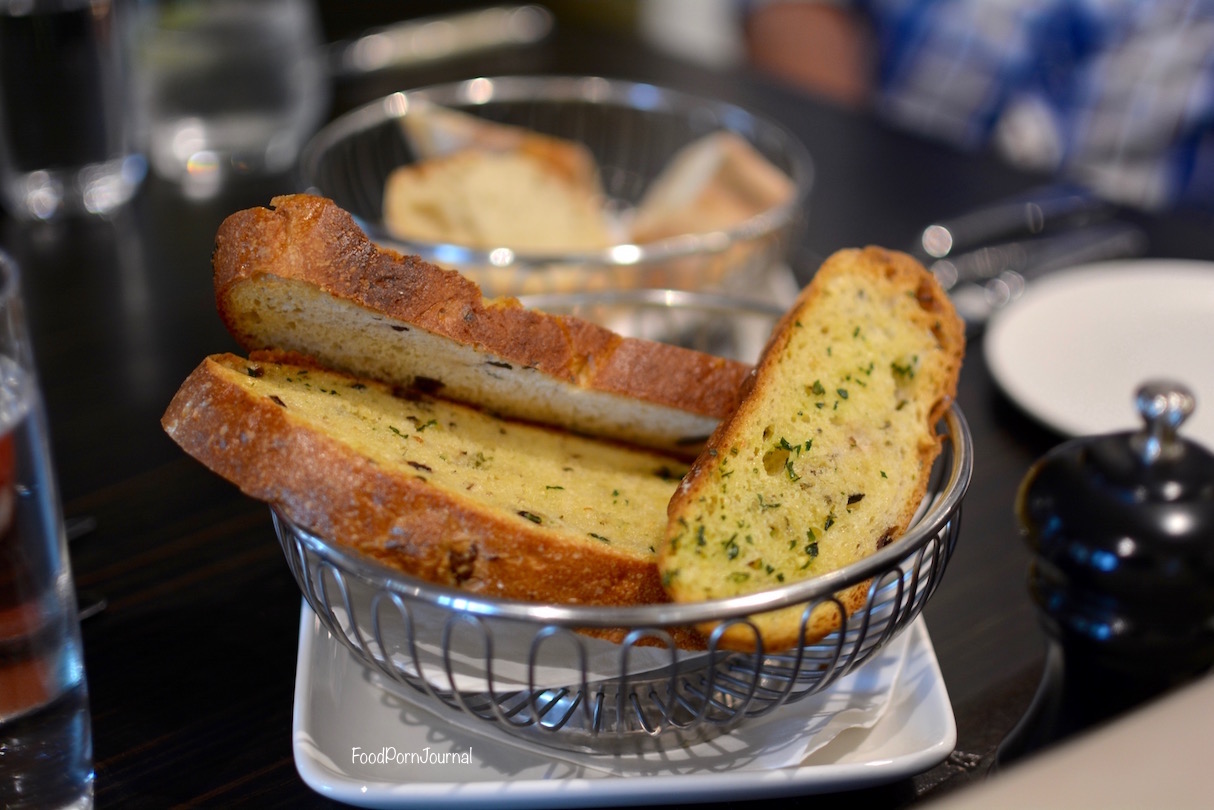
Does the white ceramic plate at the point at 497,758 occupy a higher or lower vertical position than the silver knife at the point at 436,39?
lower

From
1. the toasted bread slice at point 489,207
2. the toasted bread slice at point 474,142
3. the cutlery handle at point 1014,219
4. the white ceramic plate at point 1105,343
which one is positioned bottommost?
the white ceramic plate at point 1105,343

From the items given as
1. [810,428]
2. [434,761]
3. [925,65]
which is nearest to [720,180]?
[810,428]

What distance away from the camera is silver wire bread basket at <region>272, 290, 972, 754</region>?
1.94 ft

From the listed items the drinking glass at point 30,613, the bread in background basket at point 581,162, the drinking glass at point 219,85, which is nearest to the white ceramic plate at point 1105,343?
the bread in background basket at point 581,162

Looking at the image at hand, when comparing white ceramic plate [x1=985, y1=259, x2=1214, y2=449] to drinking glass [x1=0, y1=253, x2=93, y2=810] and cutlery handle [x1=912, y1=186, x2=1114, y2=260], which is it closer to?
cutlery handle [x1=912, y1=186, x2=1114, y2=260]

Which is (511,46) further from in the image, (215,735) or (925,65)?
(215,735)

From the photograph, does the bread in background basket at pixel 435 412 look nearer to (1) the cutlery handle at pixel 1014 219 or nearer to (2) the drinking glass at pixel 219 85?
(1) the cutlery handle at pixel 1014 219

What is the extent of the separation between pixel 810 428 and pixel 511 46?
66.9 inches

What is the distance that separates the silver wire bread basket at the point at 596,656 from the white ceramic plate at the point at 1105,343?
48cm

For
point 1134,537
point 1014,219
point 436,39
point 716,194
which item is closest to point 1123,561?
point 1134,537

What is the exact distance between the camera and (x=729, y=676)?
0.66 metres

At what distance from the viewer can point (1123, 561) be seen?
631 millimetres

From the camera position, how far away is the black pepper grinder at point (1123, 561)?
24.7 inches

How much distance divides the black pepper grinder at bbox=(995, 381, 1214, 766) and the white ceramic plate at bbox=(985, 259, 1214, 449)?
38 cm
